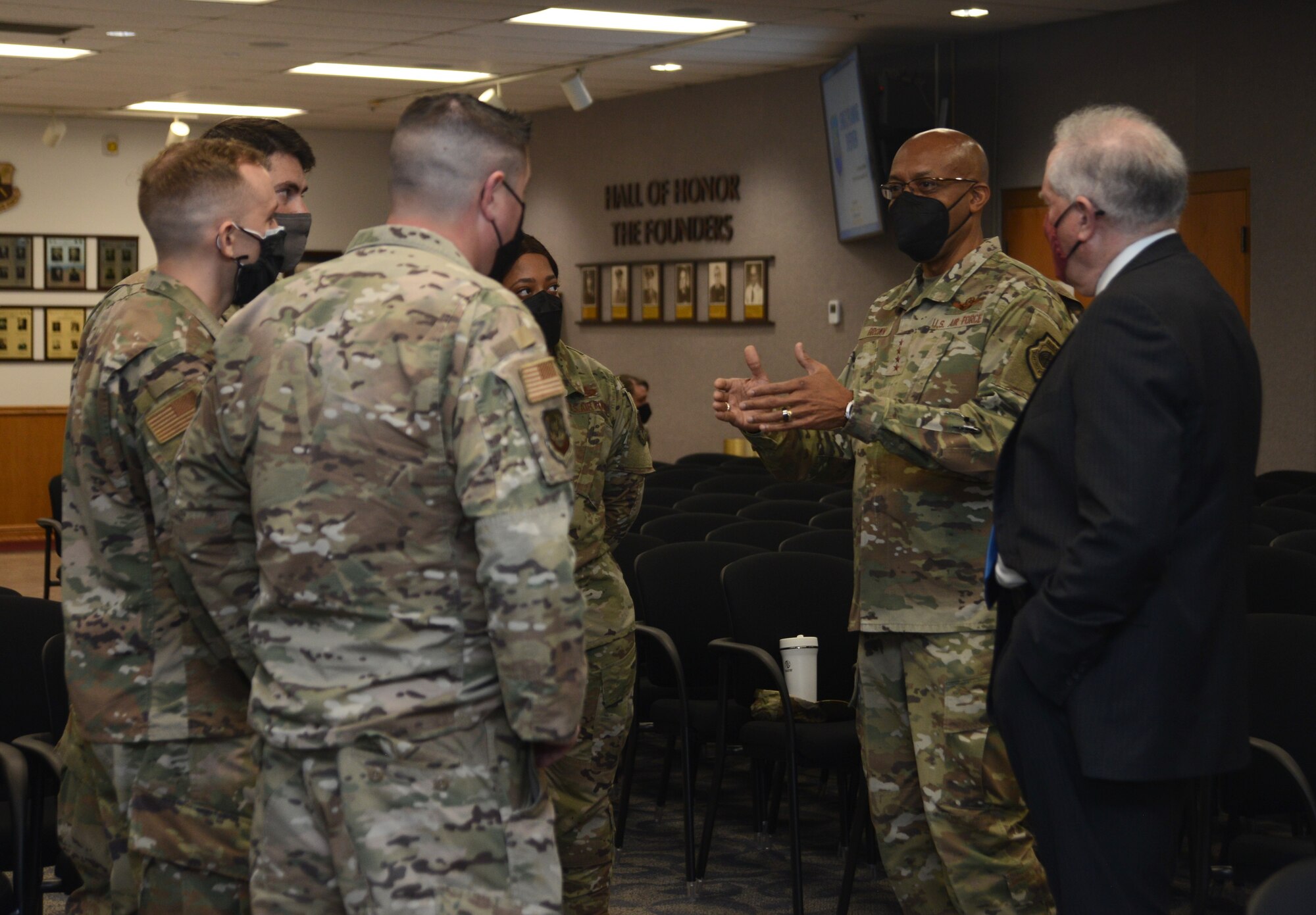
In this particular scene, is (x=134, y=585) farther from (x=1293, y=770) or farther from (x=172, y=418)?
(x=1293, y=770)

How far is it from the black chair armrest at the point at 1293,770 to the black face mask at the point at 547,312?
178 centimetres

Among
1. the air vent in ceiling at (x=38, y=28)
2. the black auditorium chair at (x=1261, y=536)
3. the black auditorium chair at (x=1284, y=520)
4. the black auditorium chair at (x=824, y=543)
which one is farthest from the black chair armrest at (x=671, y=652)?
the air vent in ceiling at (x=38, y=28)

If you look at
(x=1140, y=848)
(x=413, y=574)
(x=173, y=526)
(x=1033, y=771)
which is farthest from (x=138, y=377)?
(x=1140, y=848)

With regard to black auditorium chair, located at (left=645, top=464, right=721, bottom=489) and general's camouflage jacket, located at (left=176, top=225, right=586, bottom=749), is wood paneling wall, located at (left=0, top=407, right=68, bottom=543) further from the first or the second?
general's camouflage jacket, located at (left=176, top=225, right=586, bottom=749)

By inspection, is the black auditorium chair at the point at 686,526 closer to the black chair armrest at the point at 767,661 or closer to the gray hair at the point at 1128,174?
the black chair armrest at the point at 767,661

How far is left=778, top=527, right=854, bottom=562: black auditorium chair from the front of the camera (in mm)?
5219

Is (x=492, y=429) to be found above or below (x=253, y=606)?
above

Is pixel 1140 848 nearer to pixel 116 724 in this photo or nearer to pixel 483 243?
pixel 483 243

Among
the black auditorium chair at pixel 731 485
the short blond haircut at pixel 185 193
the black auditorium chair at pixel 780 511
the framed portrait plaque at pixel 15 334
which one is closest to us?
the short blond haircut at pixel 185 193

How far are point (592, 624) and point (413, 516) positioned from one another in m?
1.46

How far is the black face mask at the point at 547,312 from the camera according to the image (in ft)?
11.1

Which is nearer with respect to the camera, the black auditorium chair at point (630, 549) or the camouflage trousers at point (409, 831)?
the camouflage trousers at point (409, 831)

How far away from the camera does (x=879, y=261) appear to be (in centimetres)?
1093

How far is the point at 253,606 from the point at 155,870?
0.69m
